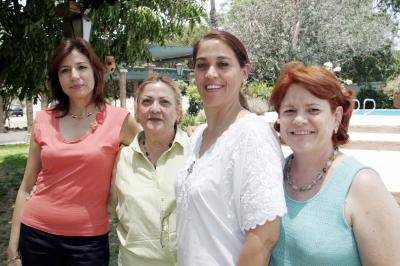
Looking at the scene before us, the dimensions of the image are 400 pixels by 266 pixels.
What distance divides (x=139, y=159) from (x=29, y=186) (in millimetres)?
811

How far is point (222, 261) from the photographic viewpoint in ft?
5.19

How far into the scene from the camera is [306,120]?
159 cm

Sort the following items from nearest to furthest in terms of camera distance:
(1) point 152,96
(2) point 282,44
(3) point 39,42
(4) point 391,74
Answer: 1. (1) point 152,96
2. (3) point 39,42
3. (2) point 282,44
4. (4) point 391,74

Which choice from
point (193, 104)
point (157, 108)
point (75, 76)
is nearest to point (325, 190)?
point (157, 108)

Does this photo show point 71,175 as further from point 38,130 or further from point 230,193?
point 230,193

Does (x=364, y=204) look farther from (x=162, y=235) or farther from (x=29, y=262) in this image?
(x=29, y=262)

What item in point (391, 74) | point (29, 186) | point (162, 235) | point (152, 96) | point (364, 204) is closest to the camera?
point (364, 204)

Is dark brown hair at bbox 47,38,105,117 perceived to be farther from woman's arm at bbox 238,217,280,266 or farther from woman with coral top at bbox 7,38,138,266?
woman's arm at bbox 238,217,280,266

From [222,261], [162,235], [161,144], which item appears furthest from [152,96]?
[222,261]

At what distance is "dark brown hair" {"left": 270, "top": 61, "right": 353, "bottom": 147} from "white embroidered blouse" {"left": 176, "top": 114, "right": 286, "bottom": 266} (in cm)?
17

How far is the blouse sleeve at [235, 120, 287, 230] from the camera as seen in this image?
Answer: 56.9 inches

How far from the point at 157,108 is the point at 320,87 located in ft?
3.24

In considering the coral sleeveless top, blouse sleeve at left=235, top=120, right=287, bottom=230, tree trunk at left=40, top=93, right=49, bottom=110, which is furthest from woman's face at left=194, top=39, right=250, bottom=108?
tree trunk at left=40, top=93, right=49, bottom=110

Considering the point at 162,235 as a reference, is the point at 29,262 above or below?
below
